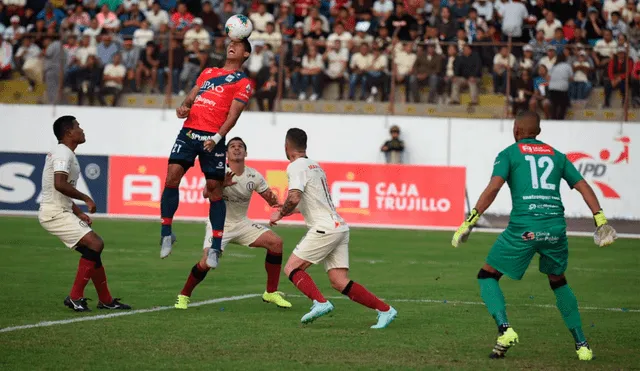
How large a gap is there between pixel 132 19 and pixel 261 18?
3715mm

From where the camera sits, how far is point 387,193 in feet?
83.5

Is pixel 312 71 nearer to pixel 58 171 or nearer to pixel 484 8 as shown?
pixel 484 8

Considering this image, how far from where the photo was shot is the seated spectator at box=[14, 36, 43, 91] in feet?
97.9

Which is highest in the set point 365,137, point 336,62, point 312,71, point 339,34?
point 339,34

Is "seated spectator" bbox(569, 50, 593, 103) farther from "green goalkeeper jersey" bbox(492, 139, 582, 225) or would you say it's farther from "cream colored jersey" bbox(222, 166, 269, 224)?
"green goalkeeper jersey" bbox(492, 139, 582, 225)

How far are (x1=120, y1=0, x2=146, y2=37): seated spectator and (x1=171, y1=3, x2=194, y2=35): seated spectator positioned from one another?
0.93 meters

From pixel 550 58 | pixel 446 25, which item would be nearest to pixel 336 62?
pixel 446 25

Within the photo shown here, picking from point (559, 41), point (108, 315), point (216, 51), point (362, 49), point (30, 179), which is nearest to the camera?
point (108, 315)

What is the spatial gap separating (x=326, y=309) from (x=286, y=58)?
1864cm

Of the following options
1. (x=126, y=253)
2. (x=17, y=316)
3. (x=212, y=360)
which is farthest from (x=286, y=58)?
(x=212, y=360)

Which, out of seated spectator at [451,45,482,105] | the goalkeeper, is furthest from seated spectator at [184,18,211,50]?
the goalkeeper

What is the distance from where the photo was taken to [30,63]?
29859mm

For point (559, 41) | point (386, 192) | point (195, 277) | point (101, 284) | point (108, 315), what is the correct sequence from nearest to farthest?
point (108, 315) → point (101, 284) → point (195, 277) → point (386, 192) → point (559, 41)

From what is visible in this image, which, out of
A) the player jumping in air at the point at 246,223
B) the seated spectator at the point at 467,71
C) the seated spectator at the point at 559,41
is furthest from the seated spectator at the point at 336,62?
the player jumping in air at the point at 246,223
